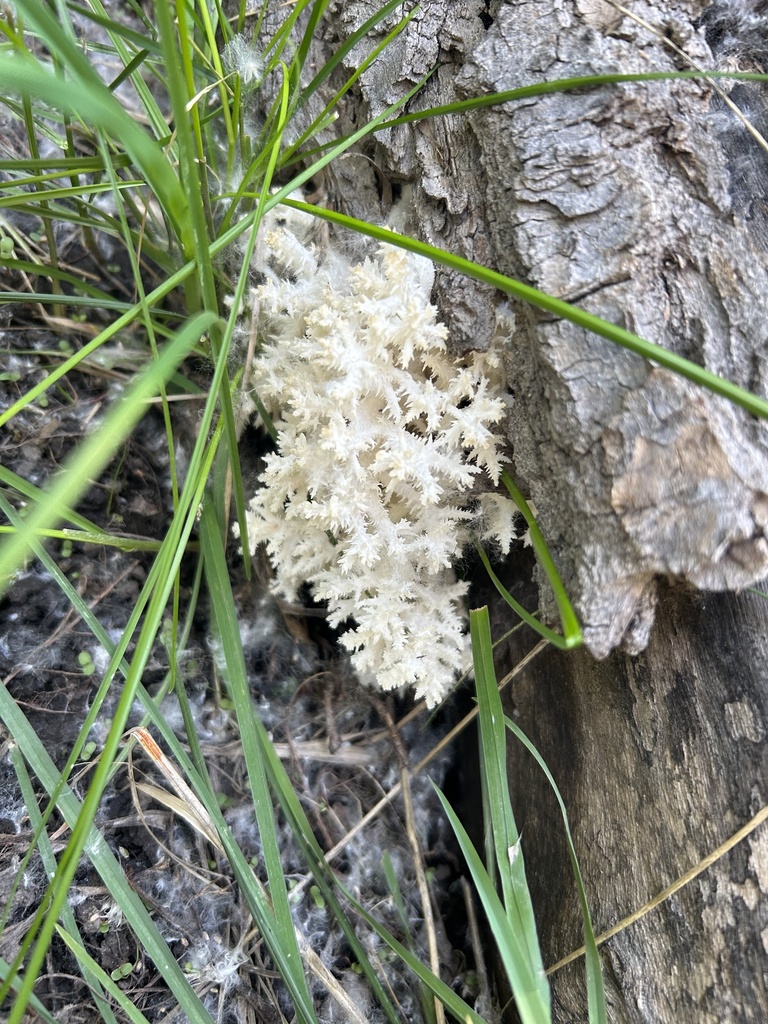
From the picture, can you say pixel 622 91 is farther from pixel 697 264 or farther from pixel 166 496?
pixel 166 496

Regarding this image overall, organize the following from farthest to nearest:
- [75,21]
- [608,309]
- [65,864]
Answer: [75,21]
[608,309]
[65,864]

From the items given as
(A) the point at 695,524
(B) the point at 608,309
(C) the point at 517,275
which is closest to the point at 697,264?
(B) the point at 608,309

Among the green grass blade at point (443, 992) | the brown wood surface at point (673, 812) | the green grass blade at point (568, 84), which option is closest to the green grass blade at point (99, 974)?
the green grass blade at point (443, 992)

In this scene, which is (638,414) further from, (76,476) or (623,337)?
(76,476)

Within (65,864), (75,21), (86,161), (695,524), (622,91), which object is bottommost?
(65,864)

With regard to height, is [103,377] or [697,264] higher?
[103,377]
